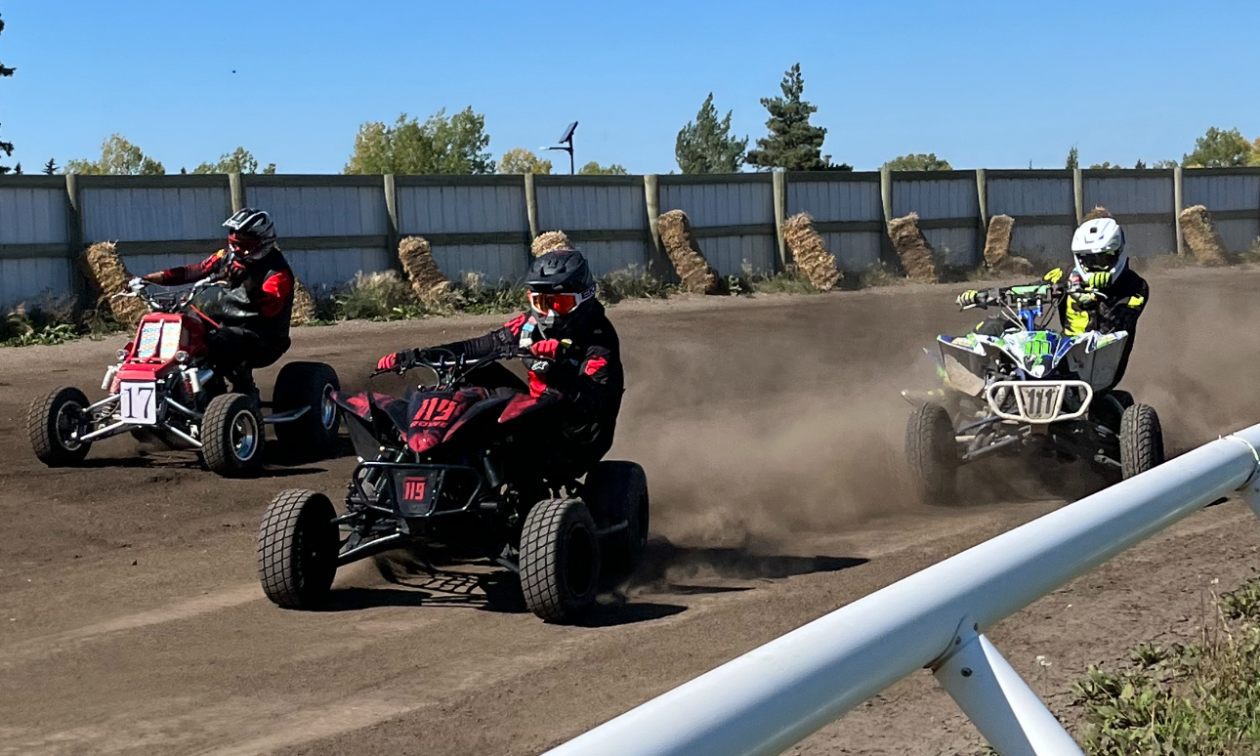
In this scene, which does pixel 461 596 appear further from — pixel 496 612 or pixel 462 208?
pixel 462 208

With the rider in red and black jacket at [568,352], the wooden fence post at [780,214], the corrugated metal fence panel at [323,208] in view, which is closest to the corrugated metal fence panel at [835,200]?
the wooden fence post at [780,214]

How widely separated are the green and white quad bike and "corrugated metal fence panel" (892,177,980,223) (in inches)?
726

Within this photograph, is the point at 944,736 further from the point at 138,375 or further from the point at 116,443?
the point at 116,443

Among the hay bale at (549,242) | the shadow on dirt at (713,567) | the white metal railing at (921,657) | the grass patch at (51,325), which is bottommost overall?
the shadow on dirt at (713,567)

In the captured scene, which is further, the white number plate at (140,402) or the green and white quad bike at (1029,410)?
the white number plate at (140,402)

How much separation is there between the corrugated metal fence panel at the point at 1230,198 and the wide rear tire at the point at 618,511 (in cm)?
2887

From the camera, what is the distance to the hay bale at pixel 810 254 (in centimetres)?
2712

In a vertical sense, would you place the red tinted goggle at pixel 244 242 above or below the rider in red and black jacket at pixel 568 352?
above

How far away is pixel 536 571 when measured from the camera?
22.9 feet

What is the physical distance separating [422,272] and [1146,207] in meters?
18.3

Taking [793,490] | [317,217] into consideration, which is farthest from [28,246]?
[793,490]

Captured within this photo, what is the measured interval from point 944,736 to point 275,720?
2479mm

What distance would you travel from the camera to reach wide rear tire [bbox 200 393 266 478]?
36.5 ft

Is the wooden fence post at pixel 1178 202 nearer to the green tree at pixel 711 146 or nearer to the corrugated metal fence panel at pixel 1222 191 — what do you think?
the corrugated metal fence panel at pixel 1222 191
